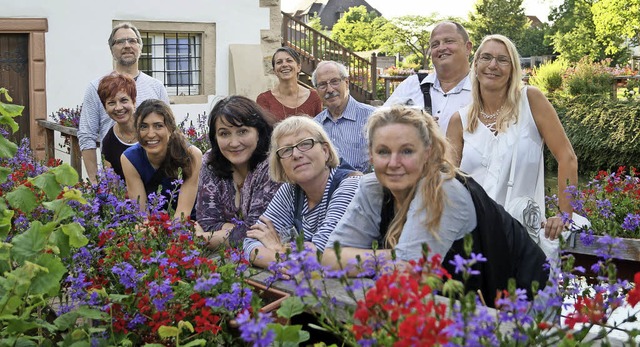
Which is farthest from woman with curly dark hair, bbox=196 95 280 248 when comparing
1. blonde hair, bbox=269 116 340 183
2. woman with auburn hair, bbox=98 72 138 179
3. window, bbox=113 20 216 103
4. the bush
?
the bush

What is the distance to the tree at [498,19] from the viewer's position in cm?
6438

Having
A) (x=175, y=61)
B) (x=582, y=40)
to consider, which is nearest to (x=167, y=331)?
(x=175, y=61)

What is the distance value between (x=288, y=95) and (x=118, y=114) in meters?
1.69

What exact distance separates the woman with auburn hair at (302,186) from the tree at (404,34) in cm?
6616

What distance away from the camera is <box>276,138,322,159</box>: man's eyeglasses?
11.7 ft

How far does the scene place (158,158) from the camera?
4.81 meters

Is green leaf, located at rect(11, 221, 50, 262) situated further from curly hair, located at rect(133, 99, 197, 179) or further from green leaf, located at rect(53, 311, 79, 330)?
curly hair, located at rect(133, 99, 197, 179)

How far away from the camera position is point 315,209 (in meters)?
3.62

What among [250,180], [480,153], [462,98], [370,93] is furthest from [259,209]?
[370,93]

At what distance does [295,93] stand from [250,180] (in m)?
2.75

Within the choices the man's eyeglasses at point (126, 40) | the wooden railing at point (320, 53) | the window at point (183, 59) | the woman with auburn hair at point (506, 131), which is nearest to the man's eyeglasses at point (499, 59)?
the woman with auburn hair at point (506, 131)

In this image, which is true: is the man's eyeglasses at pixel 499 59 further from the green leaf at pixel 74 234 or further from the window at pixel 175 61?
the window at pixel 175 61

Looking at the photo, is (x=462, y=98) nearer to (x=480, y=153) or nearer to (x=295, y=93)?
(x=480, y=153)

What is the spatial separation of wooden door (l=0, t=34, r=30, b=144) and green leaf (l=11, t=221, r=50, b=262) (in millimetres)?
10459
